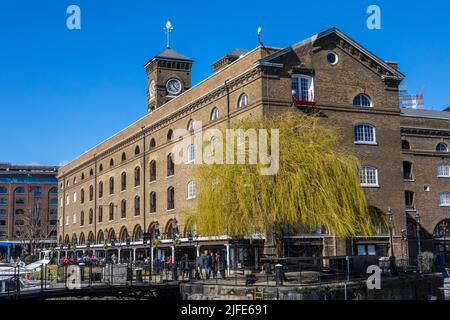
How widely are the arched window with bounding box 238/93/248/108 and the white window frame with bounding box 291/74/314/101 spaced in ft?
9.71

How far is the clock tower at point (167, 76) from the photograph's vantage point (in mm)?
65562

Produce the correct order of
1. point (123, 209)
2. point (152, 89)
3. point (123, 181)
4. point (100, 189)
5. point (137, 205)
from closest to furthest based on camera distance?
point (137, 205)
point (123, 209)
point (123, 181)
point (100, 189)
point (152, 89)

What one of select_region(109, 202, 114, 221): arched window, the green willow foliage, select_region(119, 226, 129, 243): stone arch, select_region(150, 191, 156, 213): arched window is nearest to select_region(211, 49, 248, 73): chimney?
select_region(150, 191, 156, 213): arched window

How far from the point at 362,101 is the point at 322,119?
380 centimetres

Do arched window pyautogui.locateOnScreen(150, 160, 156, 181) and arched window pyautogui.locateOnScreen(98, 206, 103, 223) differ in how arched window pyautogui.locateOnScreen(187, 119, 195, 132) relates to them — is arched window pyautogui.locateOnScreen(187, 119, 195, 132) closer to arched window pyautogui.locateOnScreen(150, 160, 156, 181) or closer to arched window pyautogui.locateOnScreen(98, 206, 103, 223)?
arched window pyautogui.locateOnScreen(150, 160, 156, 181)

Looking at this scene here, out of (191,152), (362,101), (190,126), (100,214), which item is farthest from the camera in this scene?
(100,214)

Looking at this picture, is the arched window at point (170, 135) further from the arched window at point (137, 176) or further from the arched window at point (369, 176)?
the arched window at point (369, 176)

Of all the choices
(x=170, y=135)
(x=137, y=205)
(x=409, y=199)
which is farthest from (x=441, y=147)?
(x=137, y=205)

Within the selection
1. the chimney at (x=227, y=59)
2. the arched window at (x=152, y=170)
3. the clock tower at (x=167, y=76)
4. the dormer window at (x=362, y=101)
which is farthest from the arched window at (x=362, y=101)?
the clock tower at (x=167, y=76)

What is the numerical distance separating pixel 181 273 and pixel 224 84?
12.9m

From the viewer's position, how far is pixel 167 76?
66250 millimetres

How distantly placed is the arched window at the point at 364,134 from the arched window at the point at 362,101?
4.34ft

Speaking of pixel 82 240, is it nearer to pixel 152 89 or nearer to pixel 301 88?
pixel 152 89
